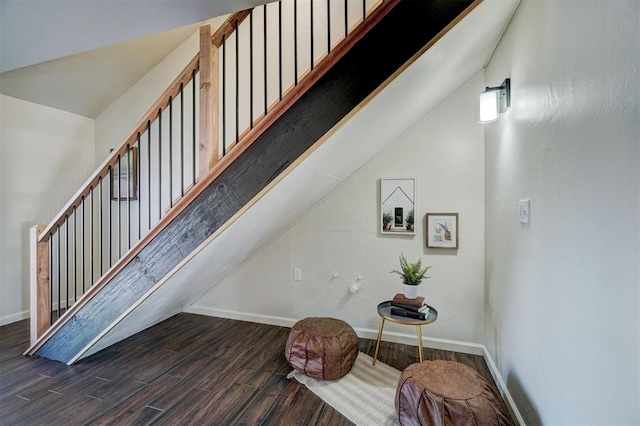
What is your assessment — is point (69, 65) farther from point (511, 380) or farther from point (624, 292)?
point (511, 380)

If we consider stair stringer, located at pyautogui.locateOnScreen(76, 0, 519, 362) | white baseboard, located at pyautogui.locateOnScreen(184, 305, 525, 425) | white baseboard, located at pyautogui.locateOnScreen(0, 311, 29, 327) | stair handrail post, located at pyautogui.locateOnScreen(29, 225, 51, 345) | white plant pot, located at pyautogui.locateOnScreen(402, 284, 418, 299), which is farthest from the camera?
white baseboard, located at pyautogui.locateOnScreen(0, 311, 29, 327)

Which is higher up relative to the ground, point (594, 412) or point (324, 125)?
point (324, 125)

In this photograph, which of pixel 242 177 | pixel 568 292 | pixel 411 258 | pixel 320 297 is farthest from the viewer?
pixel 320 297

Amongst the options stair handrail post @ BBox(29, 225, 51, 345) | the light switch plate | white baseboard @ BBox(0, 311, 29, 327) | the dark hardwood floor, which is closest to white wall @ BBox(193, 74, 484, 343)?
the dark hardwood floor

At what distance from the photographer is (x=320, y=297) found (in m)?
3.03

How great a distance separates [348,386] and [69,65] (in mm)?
4191

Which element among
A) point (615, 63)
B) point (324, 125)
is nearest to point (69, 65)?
point (324, 125)

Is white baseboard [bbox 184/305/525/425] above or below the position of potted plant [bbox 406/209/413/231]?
below

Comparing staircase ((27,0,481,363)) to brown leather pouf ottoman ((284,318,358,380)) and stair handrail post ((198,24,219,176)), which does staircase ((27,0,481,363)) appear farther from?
brown leather pouf ottoman ((284,318,358,380))

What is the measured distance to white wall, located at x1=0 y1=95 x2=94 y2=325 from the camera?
3262mm

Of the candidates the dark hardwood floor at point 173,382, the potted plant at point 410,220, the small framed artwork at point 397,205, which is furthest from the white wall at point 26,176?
the potted plant at point 410,220

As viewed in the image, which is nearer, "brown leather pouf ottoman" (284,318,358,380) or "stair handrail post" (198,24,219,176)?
"stair handrail post" (198,24,219,176)

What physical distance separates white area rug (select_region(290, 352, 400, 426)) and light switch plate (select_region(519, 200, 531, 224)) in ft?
4.57

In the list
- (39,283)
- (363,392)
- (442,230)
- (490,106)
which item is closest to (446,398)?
(363,392)
